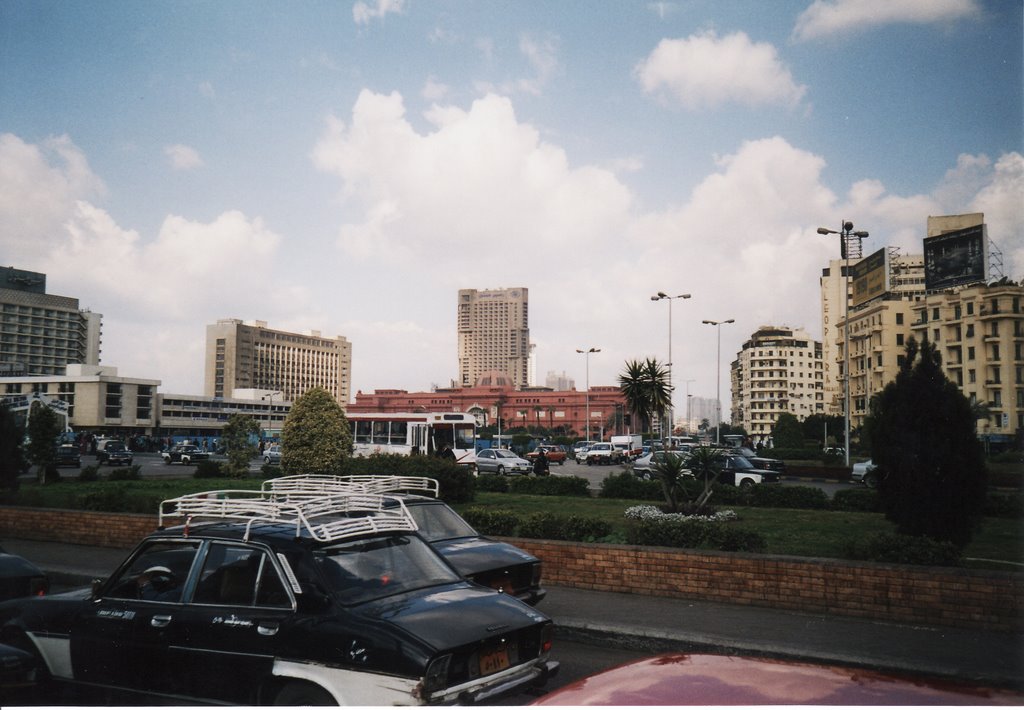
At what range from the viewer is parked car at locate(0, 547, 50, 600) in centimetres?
707

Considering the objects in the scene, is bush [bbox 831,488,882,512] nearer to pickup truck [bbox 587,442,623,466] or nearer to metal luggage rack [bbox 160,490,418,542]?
metal luggage rack [bbox 160,490,418,542]

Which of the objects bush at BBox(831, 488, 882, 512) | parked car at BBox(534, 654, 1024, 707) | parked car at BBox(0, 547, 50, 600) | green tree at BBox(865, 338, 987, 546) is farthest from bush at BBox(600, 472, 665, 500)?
parked car at BBox(534, 654, 1024, 707)

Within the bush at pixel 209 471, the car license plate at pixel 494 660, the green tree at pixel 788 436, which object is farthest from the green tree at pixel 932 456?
the green tree at pixel 788 436

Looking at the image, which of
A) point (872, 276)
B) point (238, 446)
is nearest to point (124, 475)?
point (238, 446)

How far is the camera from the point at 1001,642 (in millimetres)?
6988

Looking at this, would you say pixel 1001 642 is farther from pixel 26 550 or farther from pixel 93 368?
pixel 93 368

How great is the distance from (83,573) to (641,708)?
1103 centimetres

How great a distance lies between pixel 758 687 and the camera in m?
2.76

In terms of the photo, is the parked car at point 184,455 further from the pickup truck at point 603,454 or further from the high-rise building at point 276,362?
the pickup truck at point 603,454

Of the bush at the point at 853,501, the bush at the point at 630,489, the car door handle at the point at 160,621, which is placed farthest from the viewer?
the bush at the point at 630,489

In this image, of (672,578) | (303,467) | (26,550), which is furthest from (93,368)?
(672,578)

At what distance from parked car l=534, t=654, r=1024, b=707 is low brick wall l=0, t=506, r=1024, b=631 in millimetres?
5779

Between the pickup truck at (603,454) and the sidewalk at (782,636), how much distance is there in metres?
43.9

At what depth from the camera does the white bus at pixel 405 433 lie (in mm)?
34344
